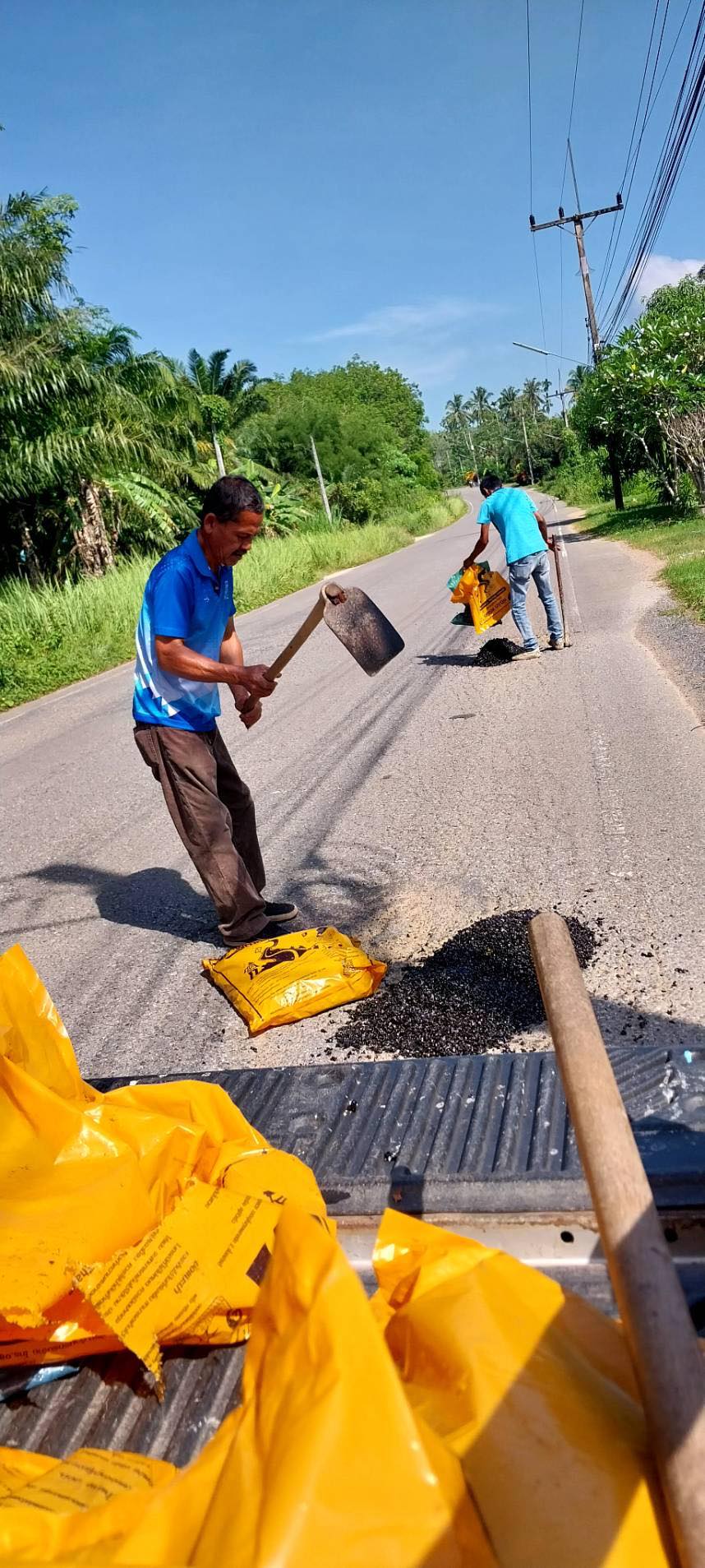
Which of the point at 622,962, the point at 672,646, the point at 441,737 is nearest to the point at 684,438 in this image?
the point at 672,646

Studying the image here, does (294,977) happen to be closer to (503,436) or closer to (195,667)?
(195,667)

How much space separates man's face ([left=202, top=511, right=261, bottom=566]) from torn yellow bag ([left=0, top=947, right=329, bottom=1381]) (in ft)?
6.43

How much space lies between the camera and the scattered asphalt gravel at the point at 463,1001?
325 centimetres

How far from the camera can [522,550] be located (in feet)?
31.7

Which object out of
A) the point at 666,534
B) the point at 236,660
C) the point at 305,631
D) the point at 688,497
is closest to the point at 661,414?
the point at 688,497

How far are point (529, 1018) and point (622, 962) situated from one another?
0.46 m

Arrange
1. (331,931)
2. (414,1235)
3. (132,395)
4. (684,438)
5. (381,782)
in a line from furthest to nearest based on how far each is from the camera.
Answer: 1. (132,395)
2. (684,438)
3. (381,782)
4. (331,931)
5. (414,1235)

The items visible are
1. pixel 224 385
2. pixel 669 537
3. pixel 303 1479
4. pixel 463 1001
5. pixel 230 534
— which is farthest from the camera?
pixel 224 385

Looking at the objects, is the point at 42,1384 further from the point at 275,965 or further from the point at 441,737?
the point at 441,737

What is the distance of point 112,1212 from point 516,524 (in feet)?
28.1

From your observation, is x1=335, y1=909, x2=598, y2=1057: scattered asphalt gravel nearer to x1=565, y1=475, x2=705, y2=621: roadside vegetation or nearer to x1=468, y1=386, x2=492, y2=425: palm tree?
x1=565, y1=475, x2=705, y2=621: roadside vegetation

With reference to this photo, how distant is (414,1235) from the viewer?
154cm

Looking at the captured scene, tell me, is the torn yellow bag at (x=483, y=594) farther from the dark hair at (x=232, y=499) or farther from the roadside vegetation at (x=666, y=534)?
the dark hair at (x=232, y=499)

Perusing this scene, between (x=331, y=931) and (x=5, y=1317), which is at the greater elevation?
(x=5, y=1317)
